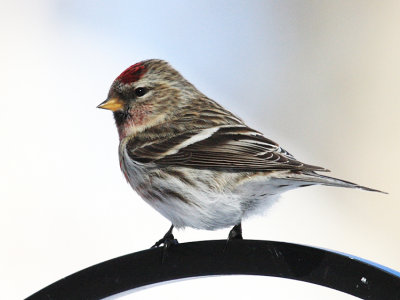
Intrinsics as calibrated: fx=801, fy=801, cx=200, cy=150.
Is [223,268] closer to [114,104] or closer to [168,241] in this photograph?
[168,241]

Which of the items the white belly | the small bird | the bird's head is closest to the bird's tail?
the small bird

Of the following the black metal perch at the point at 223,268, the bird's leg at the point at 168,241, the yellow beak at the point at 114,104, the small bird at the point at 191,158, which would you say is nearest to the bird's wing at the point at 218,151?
the small bird at the point at 191,158

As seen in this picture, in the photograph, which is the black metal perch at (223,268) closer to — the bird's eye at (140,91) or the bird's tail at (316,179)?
the bird's tail at (316,179)

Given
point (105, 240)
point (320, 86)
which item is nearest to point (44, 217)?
point (105, 240)

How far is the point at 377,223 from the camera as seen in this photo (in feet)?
13.5

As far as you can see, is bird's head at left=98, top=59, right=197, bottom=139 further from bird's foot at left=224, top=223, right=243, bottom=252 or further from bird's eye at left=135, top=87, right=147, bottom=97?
bird's foot at left=224, top=223, right=243, bottom=252

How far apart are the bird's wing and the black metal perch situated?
363 millimetres

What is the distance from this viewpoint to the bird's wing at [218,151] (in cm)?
224

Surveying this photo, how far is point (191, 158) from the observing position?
7.72 feet

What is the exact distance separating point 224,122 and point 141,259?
72 cm

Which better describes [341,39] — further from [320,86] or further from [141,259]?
[141,259]

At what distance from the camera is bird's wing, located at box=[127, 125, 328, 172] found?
7.36 feet

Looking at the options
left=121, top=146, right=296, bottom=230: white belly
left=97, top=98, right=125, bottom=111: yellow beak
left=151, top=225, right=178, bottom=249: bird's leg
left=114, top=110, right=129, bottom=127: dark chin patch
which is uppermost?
left=97, top=98, right=125, bottom=111: yellow beak

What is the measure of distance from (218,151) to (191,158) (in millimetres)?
84
